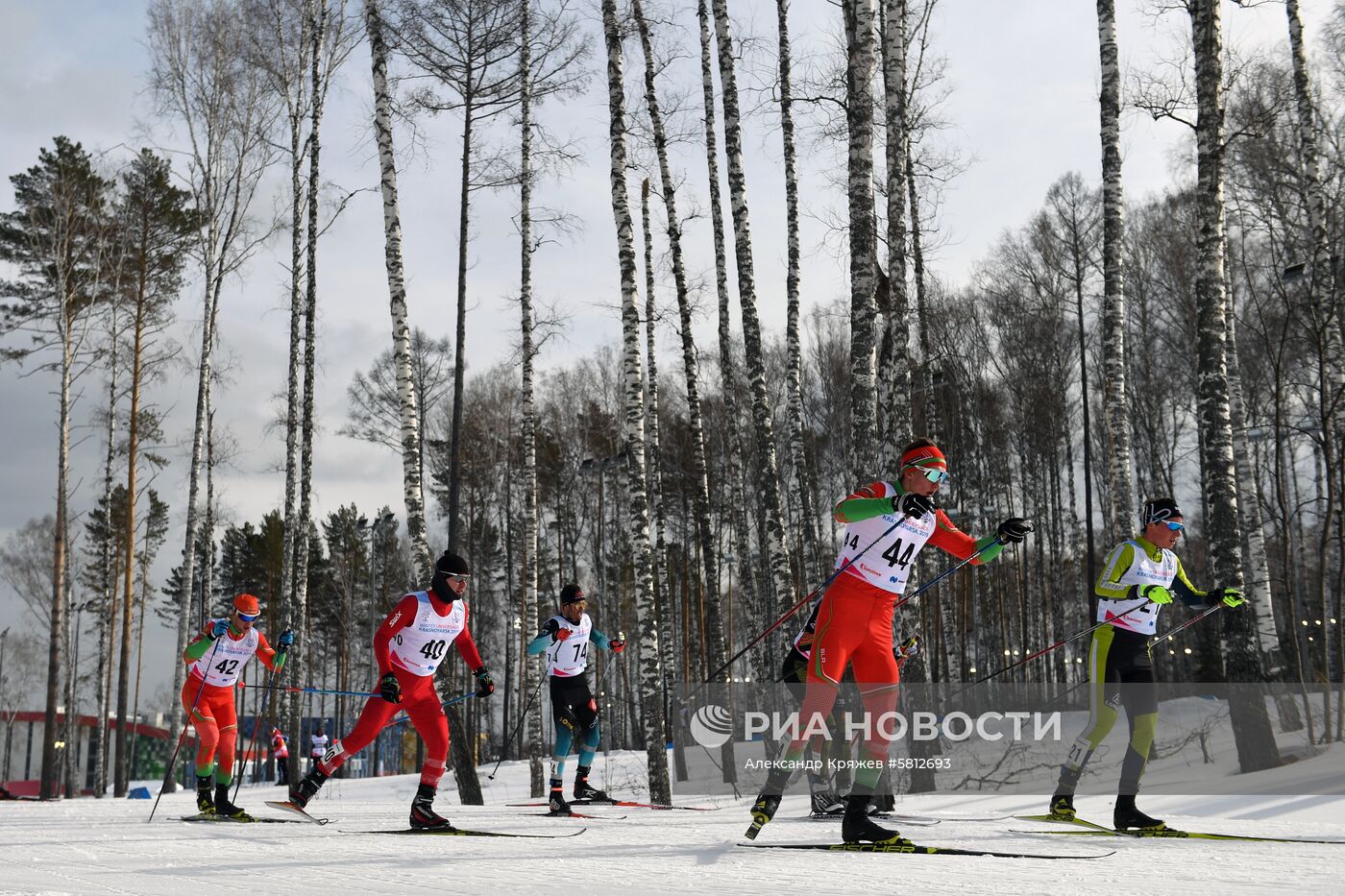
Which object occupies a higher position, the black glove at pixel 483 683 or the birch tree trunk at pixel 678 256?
the birch tree trunk at pixel 678 256

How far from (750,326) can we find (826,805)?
731 centimetres

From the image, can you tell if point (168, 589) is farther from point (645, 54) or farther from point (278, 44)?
point (645, 54)

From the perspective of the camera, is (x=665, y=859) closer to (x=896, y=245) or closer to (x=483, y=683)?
(x=483, y=683)

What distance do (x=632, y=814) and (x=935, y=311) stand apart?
17368 millimetres

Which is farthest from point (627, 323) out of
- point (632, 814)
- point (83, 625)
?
point (83, 625)

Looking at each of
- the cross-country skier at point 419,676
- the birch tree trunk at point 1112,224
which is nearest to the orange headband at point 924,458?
the cross-country skier at point 419,676

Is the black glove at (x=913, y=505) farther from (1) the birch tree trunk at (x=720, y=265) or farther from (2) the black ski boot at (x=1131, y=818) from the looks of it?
(1) the birch tree trunk at (x=720, y=265)

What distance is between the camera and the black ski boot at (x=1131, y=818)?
607 cm

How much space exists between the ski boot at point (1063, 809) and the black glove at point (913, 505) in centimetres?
264

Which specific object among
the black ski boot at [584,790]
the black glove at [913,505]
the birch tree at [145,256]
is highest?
the birch tree at [145,256]

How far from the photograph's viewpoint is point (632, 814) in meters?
9.13

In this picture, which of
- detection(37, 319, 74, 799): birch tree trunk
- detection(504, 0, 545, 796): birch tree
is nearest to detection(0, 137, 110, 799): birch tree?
detection(37, 319, 74, 799): birch tree trunk

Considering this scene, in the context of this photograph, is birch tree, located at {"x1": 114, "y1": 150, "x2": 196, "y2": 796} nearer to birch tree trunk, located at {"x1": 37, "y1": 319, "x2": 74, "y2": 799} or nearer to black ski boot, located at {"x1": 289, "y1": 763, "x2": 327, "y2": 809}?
birch tree trunk, located at {"x1": 37, "y1": 319, "x2": 74, "y2": 799}

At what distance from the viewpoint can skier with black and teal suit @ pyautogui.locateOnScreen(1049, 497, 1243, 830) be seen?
6332 mm
